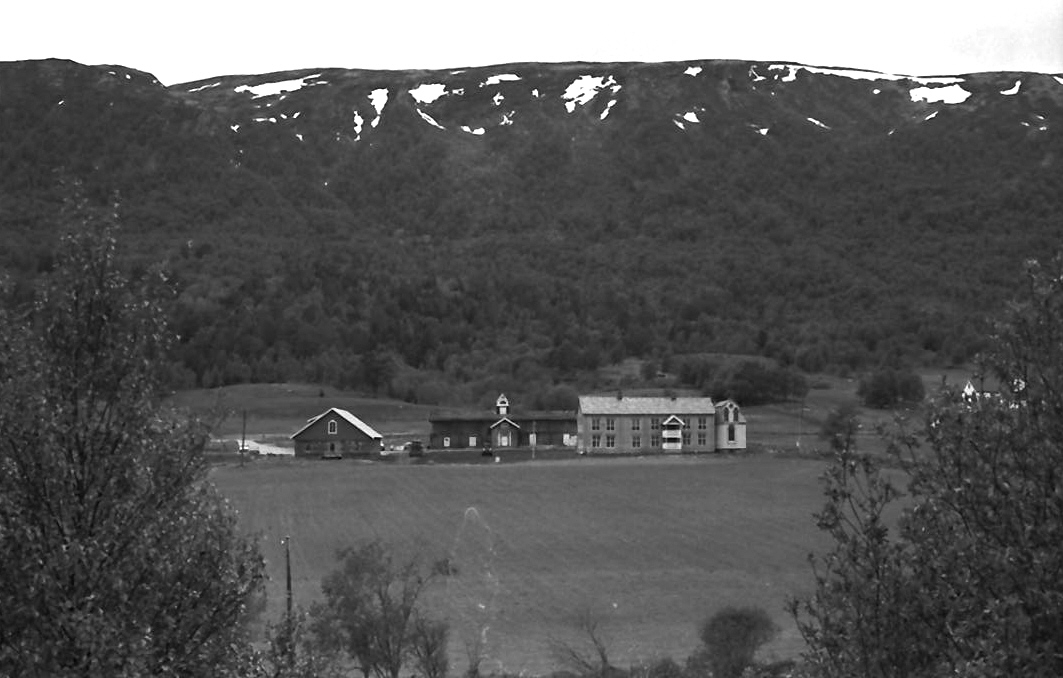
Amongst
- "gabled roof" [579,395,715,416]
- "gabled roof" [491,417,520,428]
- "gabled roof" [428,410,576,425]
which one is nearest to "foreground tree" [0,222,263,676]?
"gabled roof" [579,395,715,416]

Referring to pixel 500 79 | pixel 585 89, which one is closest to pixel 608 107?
pixel 585 89

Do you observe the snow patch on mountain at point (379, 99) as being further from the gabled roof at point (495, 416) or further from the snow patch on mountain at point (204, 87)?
the gabled roof at point (495, 416)

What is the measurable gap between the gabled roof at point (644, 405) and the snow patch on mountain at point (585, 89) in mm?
111460

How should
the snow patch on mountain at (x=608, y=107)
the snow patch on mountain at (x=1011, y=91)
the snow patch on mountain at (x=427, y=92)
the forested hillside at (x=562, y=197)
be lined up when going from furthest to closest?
the snow patch on mountain at (x=427, y=92) → the snow patch on mountain at (x=608, y=107) → the snow patch on mountain at (x=1011, y=91) → the forested hillside at (x=562, y=197)

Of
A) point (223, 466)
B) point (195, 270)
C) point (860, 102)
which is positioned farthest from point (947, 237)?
point (223, 466)

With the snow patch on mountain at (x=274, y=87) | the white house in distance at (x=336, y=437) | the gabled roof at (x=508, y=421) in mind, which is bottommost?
the white house in distance at (x=336, y=437)

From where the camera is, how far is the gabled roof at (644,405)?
64.2 m

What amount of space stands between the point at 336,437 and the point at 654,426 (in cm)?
1448

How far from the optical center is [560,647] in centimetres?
2244

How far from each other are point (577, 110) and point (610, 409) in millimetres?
113415

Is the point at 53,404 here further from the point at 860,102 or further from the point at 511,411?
the point at 860,102

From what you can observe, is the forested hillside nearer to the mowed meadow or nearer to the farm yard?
the farm yard

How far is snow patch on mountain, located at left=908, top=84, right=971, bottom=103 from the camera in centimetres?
17262

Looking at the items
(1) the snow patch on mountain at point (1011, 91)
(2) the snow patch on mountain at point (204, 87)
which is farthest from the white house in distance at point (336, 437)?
(1) the snow patch on mountain at point (1011, 91)
